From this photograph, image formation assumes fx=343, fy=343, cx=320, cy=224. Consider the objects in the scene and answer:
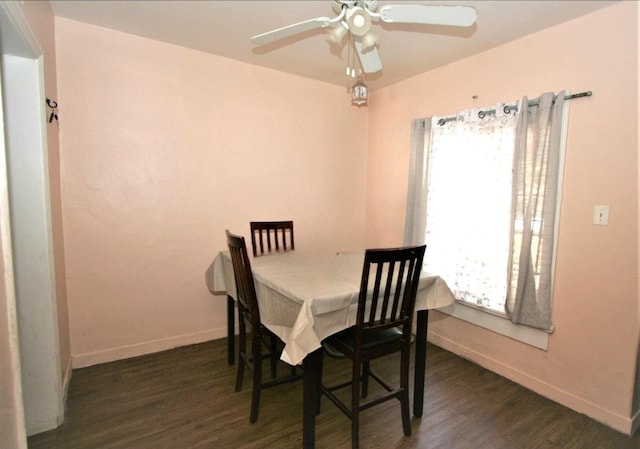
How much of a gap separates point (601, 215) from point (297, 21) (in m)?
2.21

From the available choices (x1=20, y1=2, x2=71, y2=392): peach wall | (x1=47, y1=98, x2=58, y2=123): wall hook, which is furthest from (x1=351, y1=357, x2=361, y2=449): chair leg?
(x1=47, y1=98, x2=58, y2=123): wall hook

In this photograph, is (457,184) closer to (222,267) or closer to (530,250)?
(530,250)

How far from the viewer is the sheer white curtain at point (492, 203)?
222cm

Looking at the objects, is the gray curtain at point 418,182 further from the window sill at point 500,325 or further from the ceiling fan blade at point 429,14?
the ceiling fan blade at point 429,14

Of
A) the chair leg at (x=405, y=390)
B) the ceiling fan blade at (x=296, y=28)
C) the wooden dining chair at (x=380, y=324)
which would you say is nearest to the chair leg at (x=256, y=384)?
the wooden dining chair at (x=380, y=324)

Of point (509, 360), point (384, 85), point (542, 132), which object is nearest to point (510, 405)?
point (509, 360)

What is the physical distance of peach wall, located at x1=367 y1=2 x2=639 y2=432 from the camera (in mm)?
1907

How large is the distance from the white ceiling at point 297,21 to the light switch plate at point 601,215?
1160mm

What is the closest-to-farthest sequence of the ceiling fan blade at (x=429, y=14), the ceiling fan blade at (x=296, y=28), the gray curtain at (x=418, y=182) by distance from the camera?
the ceiling fan blade at (x=429, y=14) → the ceiling fan blade at (x=296, y=28) → the gray curtain at (x=418, y=182)

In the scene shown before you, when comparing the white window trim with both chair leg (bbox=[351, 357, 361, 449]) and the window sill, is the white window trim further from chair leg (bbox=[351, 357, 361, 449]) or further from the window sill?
chair leg (bbox=[351, 357, 361, 449])

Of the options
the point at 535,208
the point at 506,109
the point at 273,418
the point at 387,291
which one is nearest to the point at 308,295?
the point at 387,291

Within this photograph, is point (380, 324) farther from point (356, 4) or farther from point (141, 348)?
point (141, 348)

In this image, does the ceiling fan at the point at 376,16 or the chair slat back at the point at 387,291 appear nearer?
the ceiling fan at the point at 376,16

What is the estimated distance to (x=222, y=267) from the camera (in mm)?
2596
